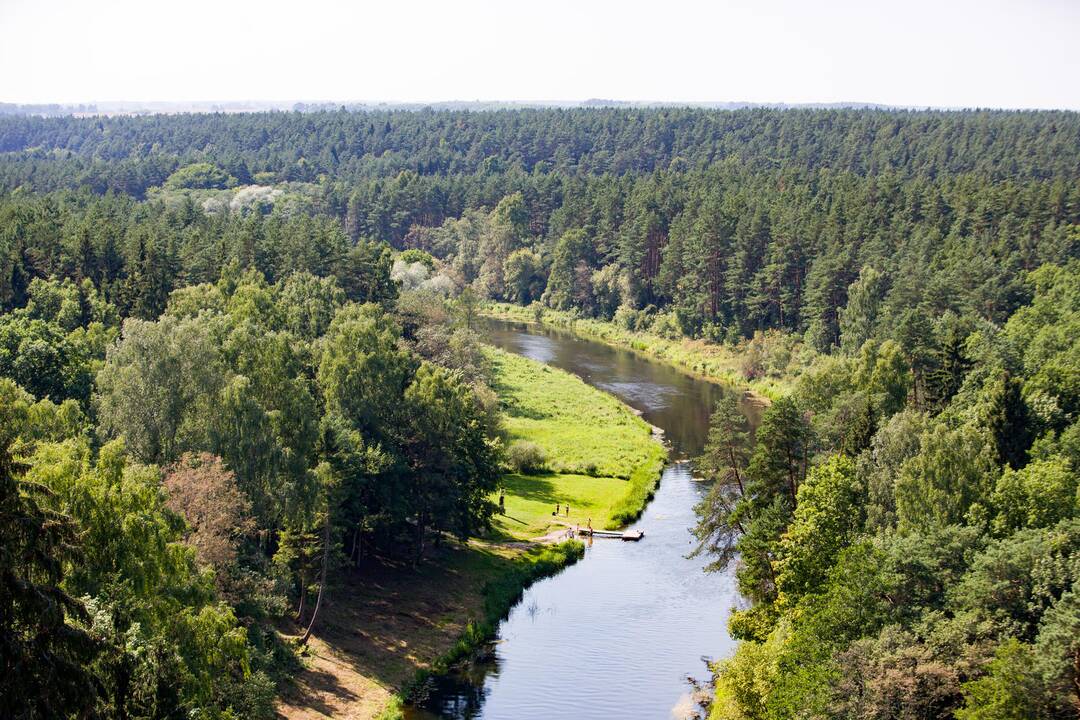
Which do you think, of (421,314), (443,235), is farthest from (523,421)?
(443,235)

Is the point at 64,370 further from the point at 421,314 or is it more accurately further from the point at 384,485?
the point at 421,314

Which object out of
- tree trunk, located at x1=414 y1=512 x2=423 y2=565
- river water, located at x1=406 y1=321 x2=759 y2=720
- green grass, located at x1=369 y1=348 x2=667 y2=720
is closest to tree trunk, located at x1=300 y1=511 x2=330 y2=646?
green grass, located at x1=369 y1=348 x2=667 y2=720

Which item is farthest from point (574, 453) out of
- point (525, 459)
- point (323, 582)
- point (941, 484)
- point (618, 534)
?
point (941, 484)

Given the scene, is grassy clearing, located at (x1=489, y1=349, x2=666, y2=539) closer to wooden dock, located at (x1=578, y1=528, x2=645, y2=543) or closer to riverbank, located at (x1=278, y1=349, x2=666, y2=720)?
riverbank, located at (x1=278, y1=349, x2=666, y2=720)

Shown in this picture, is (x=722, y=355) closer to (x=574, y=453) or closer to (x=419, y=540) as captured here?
(x=574, y=453)

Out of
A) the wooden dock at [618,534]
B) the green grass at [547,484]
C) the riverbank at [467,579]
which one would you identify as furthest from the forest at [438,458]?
the wooden dock at [618,534]

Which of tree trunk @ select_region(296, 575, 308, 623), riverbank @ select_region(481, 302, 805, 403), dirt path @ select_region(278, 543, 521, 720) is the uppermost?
tree trunk @ select_region(296, 575, 308, 623)

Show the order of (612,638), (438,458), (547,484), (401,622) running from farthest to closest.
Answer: (547,484), (438,458), (401,622), (612,638)
